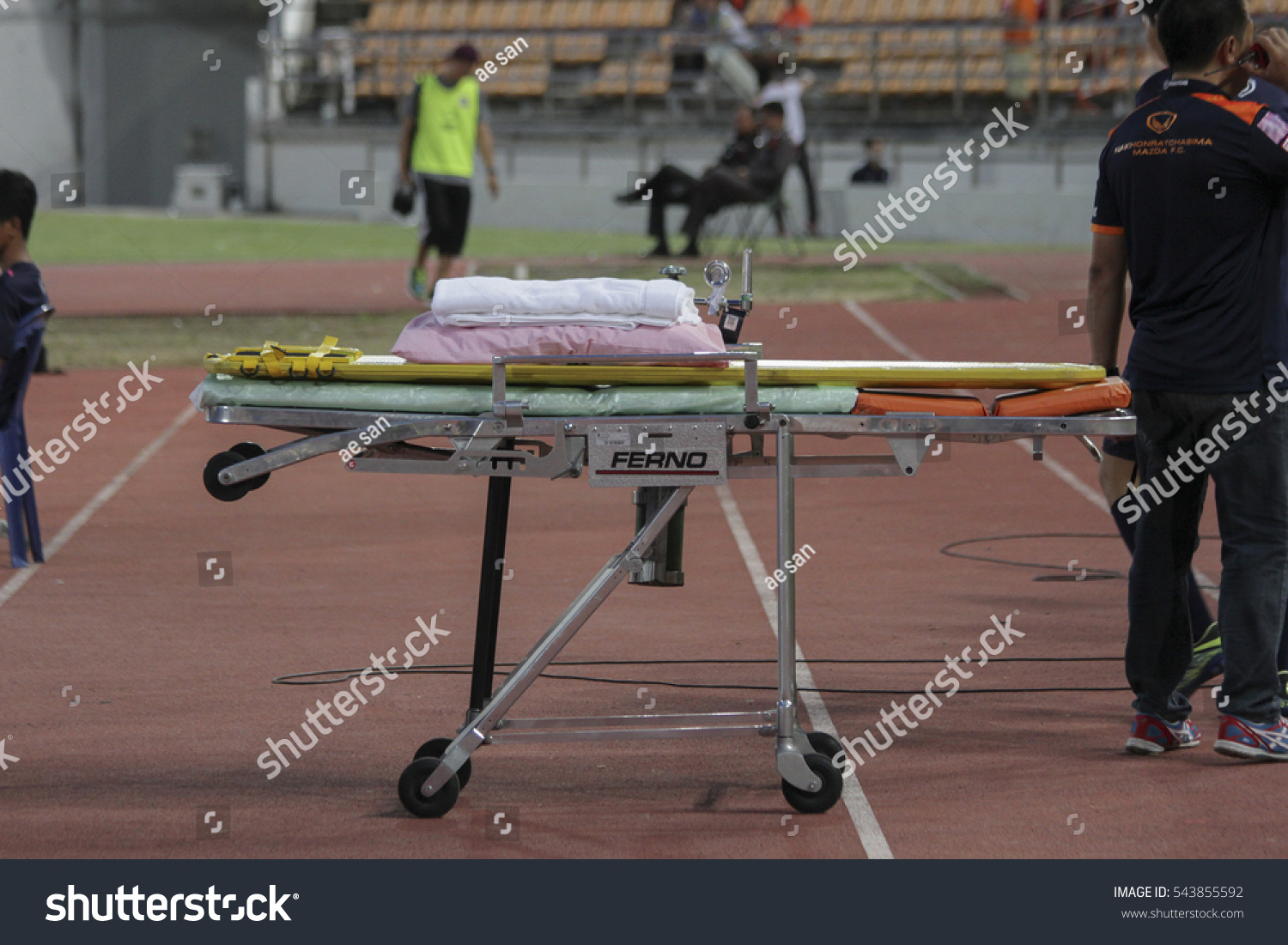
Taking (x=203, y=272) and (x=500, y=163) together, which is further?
(x=500, y=163)

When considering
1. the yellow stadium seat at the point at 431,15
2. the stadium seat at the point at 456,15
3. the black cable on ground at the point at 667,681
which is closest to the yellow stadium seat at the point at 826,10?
the stadium seat at the point at 456,15

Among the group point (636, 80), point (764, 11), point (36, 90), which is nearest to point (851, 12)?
point (764, 11)

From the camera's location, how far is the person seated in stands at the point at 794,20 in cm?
2810

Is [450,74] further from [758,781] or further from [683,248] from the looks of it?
[758,781]

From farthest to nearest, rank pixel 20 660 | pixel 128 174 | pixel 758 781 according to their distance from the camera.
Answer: pixel 128 174 → pixel 20 660 → pixel 758 781

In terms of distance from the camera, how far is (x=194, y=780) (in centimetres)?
484

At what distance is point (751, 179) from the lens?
21312 mm

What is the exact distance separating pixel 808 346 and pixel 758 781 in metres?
9.73

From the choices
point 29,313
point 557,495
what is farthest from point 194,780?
point 557,495

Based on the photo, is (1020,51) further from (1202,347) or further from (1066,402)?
(1066,402)

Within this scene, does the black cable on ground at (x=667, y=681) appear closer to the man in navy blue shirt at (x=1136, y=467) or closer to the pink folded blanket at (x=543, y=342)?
the man in navy blue shirt at (x=1136, y=467)

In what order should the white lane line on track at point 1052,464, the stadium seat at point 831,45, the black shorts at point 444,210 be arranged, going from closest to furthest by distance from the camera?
the white lane line on track at point 1052,464 → the black shorts at point 444,210 → the stadium seat at point 831,45

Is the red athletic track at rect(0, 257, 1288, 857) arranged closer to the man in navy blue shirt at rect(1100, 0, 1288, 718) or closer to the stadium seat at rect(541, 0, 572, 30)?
the man in navy blue shirt at rect(1100, 0, 1288, 718)
